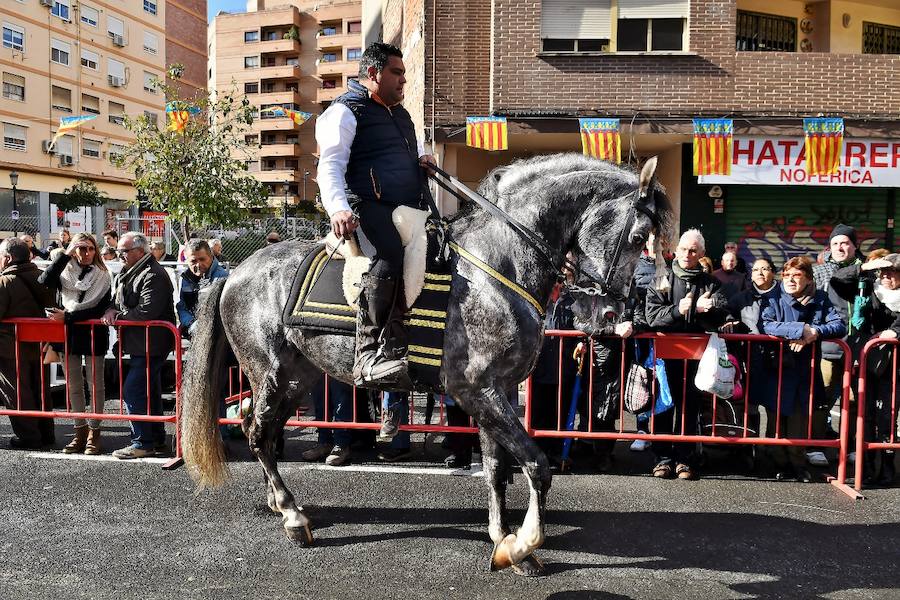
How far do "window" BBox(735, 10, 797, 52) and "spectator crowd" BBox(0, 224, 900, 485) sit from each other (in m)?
9.76

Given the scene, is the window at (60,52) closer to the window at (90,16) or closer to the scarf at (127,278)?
the window at (90,16)

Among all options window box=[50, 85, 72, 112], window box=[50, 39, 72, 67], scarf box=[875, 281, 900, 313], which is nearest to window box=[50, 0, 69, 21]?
window box=[50, 39, 72, 67]

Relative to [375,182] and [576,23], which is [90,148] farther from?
[375,182]

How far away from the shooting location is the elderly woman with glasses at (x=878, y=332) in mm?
6023

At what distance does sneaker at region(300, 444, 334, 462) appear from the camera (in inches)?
262

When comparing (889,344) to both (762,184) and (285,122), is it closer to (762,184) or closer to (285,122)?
(762,184)

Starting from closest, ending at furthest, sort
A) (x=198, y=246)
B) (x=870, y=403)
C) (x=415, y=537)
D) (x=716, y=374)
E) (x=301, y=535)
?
(x=301, y=535) < (x=415, y=537) < (x=716, y=374) < (x=870, y=403) < (x=198, y=246)

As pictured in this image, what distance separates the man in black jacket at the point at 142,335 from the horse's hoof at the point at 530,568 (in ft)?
13.1

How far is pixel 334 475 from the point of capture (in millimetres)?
6137

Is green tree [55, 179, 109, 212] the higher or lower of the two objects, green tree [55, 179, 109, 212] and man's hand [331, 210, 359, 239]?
Answer: the higher

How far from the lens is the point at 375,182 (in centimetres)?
419

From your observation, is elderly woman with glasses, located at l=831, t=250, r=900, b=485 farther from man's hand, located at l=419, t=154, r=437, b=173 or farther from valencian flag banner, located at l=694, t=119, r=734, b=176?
valencian flag banner, located at l=694, t=119, r=734, b=176

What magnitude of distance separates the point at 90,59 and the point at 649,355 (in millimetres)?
50788

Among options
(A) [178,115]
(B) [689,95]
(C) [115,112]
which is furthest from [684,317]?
(C) [115,112]
